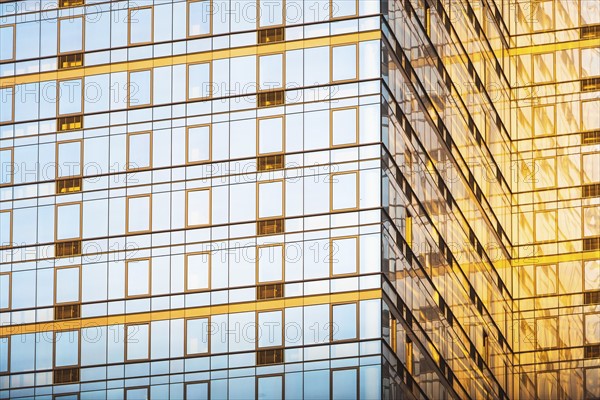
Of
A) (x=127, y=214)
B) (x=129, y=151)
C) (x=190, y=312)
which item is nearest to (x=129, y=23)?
(x=129, y=151)

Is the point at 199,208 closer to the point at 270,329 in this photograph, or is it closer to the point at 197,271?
the point at 197,271

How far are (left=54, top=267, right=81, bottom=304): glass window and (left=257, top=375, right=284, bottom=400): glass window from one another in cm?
985

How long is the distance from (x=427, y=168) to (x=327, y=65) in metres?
8.75

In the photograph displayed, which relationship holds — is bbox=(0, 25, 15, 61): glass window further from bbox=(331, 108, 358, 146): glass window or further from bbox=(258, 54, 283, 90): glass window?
bbox=(331, 108, 358, 146): glass window

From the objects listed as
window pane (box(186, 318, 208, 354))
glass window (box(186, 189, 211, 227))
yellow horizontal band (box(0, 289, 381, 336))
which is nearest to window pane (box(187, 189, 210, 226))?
glass window (box(186, 189, 211, 227))

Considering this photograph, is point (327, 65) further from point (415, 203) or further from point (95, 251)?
point (95, 251)

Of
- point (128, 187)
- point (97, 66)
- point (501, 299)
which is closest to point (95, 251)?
point (128, 187)

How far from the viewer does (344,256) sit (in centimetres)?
7756

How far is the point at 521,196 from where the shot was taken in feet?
354

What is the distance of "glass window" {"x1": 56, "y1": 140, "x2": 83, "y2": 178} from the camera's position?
3332 inches

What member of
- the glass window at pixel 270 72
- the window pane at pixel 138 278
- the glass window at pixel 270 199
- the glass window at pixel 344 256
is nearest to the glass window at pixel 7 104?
the window pane at pixel 138 278

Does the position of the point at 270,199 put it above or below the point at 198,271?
above

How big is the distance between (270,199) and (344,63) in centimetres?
633

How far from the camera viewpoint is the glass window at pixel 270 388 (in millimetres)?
77438
